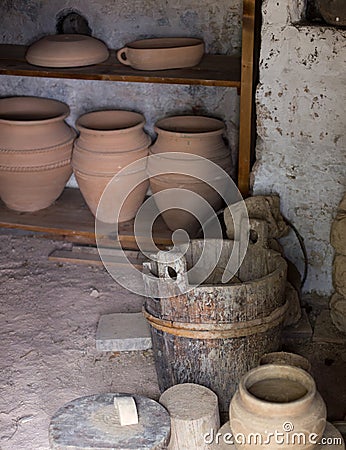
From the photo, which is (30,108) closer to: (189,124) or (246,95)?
(189,124)

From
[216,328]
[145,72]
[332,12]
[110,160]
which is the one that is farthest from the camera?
[110,160]

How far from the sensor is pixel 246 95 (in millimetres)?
3090

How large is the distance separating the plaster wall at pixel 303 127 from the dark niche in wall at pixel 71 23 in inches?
50.7

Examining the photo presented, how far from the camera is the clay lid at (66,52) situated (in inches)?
136

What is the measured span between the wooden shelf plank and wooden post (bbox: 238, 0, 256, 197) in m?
0.55

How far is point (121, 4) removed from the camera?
373cm

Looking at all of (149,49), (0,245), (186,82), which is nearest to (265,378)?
(186,82)

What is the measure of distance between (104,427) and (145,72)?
172 centimetres

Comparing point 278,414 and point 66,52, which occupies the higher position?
point 66,52

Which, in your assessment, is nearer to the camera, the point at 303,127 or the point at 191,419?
the point at 191,419

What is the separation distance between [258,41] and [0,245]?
5.88 feet

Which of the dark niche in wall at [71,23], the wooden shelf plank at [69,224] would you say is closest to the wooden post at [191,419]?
the wooden shelf plank at [69,224]

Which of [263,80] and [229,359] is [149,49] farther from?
[229,359]

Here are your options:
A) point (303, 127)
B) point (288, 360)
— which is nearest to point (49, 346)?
point (288, 360)
